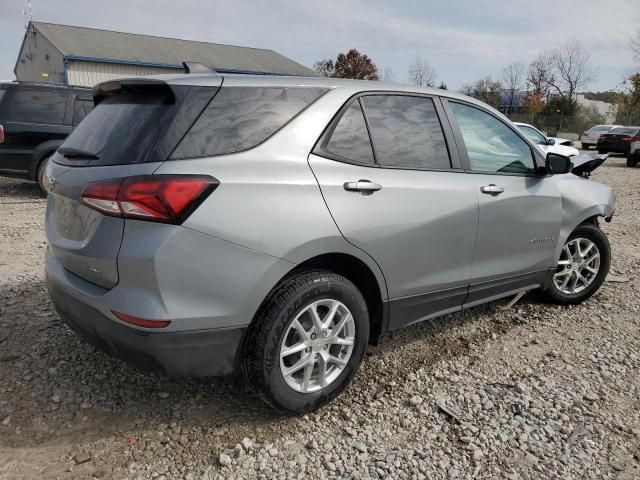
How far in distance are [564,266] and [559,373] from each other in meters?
1.29

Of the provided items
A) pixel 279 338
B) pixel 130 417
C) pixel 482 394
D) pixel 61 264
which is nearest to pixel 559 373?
pixel 482 394

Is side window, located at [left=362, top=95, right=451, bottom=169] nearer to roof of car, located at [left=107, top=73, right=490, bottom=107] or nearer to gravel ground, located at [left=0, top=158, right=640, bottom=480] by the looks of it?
roof of car, located at [left=107, top=73, right=490, bottom=107]

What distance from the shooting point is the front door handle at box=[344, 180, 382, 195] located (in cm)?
259

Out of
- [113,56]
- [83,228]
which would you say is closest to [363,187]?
[83,228]

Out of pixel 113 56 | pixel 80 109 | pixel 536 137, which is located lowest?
pixel 536 137

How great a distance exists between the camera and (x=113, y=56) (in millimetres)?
29188

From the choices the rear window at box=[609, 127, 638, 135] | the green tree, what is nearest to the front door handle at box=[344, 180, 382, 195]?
the rear window at box=[609, 127, 638, 135]

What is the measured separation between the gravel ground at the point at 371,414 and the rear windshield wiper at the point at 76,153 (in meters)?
1.31

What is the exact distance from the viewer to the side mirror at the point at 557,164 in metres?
3.73

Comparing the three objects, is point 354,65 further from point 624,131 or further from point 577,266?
point 577,266

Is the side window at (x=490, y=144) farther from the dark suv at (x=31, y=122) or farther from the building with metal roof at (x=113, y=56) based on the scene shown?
the building with metal roof at (x=113, y=56)

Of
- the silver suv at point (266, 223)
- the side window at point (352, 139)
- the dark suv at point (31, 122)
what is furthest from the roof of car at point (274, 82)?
the dark suv at point (31, 122)

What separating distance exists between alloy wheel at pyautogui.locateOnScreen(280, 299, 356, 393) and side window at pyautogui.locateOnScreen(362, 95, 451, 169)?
2.96ft

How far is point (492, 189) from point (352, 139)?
1.16 metres
